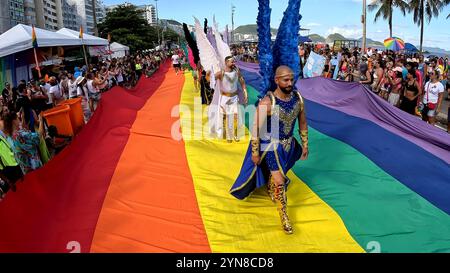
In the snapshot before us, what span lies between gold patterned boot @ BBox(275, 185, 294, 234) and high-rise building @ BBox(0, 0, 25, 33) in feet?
207

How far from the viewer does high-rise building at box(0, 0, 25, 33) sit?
2201 inches

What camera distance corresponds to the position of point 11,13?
224 ft

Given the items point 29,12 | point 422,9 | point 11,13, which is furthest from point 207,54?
point 29,12

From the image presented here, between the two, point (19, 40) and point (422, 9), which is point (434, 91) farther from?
point (422, 9)

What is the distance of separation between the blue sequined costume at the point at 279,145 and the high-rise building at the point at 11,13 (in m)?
62.7

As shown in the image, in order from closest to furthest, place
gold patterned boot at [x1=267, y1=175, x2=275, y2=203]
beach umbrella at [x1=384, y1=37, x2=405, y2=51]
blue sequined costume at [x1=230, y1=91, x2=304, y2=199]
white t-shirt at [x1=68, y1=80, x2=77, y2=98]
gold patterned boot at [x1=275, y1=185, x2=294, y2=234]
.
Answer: gold patterned boot at [x1=275, y1=185, x2=294, y2=234], blue sequined costume at [x1=230, y1=91, x2=304, y2=199], gold patterned boot at [x1=267, y1=175, x2=275, y2=203], white t-shirt at [x1=68, y1=80, x2=77, y2=98], beach umbrella at [x1=384, y1=37, x2=405, y2=51]

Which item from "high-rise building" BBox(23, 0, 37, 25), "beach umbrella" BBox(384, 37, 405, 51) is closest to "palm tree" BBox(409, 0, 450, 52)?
"beach umbrella" BBox(384, 37, 405, 51)

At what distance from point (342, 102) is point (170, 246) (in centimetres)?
677

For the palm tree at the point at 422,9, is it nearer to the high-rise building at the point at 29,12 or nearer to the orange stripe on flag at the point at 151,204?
the orange stripe on flag at the point at 151,204

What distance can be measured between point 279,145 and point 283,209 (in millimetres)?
732

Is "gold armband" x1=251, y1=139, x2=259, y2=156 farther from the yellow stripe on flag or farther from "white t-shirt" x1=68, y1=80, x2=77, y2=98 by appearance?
"white t-shirt" x1=68, y1=80, x2=77, y2=98

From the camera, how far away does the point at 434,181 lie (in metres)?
4.78
